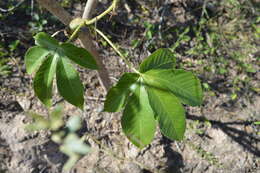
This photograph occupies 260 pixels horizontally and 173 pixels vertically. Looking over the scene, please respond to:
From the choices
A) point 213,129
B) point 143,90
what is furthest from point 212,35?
point 143,90

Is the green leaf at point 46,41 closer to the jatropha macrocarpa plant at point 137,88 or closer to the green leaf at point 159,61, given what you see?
the jatropha macrocarpa plant at point 137,88

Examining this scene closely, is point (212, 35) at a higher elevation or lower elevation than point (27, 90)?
higher

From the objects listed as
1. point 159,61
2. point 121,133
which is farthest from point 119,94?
point 121,133

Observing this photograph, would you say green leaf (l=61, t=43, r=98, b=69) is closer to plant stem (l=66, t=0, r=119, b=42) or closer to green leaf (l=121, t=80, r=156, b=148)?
plant stem (l=66, t=0, r=119, b=42)

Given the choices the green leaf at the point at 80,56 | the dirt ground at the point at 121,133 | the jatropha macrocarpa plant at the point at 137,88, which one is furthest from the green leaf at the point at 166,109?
the dirt ground at the point at 121,133

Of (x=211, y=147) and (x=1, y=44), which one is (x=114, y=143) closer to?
(x=211, y=147)

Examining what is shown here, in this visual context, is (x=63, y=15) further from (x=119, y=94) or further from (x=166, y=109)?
(x=166, y=109)

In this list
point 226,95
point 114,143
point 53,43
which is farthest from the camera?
point 226,95
